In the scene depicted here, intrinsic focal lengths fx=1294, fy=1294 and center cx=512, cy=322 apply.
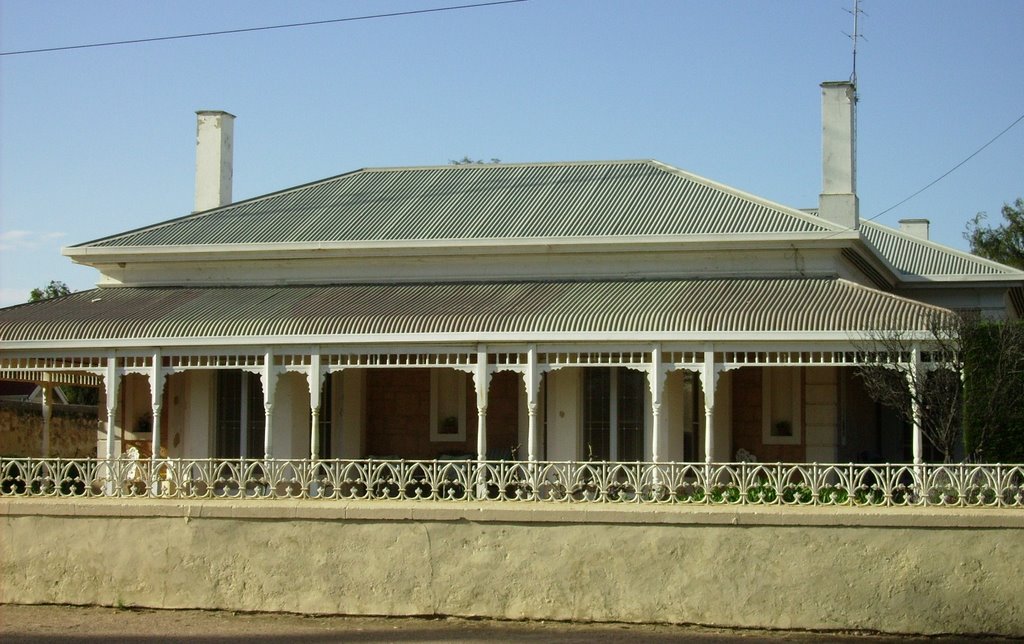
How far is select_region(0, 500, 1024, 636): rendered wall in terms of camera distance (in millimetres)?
12820

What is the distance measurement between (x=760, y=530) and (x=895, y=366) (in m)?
2.65

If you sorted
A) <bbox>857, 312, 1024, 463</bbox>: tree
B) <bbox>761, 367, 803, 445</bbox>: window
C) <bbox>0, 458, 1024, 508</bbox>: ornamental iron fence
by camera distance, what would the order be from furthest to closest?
1. <bbox>761, 367, 803, 445</bbox>: window
2. <bbox>857, 312, 1024, 463</bbox>: tree
3. <bbox>0, 458, 1024, 508</bbox>: ornamental iron fence

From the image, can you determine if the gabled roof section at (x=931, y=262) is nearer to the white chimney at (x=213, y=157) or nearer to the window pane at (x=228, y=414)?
the window pane at (x=228, y=414)

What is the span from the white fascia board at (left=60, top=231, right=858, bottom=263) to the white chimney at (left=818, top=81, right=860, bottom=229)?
1.89 meters

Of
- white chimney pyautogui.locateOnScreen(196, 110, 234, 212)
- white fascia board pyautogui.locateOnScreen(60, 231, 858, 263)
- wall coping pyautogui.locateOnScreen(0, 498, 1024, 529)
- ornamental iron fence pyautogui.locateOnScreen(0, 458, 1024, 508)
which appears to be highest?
white chimney pyautogui.locateOnScreen(196, 110, 234, 212)

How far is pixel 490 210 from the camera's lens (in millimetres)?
19625

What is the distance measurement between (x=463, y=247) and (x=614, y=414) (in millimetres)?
3165

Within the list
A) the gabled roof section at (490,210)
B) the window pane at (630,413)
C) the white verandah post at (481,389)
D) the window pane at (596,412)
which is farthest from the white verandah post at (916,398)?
the white verandah post at (481,389)

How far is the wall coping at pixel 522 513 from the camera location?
42.3ft

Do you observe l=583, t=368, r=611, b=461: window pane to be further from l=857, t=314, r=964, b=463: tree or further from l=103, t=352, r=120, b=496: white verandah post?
l=103, t=352, r=120, b=496: white verandah post

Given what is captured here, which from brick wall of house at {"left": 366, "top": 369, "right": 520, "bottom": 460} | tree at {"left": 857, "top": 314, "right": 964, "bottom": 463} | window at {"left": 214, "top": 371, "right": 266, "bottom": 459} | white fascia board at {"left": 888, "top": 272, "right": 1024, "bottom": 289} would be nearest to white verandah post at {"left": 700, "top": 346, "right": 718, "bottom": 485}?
tree at {"left": 857, "top": 314, "right": 964, "bottom": 463}

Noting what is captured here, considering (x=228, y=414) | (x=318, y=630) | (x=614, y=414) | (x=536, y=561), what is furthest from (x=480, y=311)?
(x=318, y=630)

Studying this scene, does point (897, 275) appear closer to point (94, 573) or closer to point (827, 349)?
point (827, 349)

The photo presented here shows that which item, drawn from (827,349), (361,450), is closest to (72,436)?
(361,450)
